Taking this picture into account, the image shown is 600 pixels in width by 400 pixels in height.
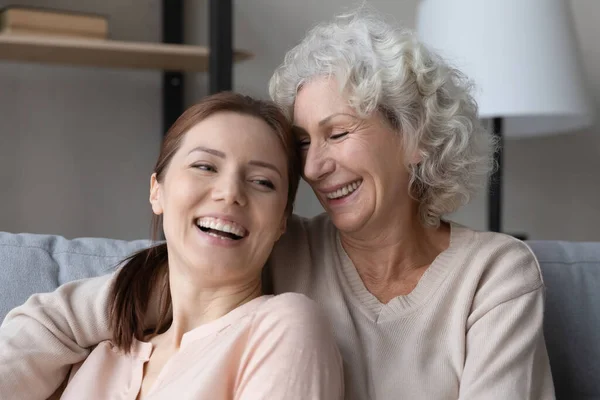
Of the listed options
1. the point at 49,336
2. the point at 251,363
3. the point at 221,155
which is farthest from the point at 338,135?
the point at 49,336

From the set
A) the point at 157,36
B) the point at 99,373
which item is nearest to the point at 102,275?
the point at 99,373

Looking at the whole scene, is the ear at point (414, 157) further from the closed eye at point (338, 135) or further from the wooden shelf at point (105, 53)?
the wooden shelf at point (105, 53)

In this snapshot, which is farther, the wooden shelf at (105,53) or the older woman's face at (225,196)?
the wooden shelf at (105,53)

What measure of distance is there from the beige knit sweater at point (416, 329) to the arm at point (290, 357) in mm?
206

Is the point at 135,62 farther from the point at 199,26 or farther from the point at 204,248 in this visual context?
the point at 204,248

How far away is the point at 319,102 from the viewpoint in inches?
60.1

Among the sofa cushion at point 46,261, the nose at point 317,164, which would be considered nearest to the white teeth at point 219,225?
the nose at point 317,164

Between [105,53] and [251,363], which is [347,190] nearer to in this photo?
[251,363]

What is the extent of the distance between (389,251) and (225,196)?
0.40 metres

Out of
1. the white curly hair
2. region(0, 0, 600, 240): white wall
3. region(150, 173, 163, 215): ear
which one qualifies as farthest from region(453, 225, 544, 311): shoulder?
region(0, 0, 600, 240): white wall

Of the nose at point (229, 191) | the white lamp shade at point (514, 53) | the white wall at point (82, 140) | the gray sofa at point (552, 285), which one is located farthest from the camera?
the white wall at point (82, 140)

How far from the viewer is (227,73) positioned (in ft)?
7.88

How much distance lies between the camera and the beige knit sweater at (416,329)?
1.39 meters

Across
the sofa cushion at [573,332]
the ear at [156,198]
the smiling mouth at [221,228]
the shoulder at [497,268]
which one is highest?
the ear at [156,198]
